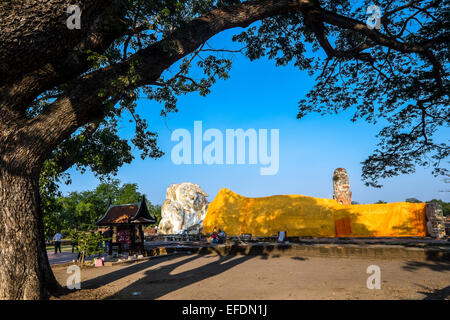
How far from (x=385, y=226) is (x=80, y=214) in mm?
41991

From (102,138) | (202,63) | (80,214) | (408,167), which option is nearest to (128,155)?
(102,138)

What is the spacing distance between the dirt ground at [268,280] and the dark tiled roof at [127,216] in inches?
127

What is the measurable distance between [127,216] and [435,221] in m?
16.9

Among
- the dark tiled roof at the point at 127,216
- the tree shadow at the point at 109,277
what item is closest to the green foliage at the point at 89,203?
the dark tiled roof at the point at 127,216

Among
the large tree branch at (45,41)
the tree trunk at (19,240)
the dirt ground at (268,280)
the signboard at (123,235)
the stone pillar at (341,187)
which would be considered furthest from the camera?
the stone pillar at (341,187)

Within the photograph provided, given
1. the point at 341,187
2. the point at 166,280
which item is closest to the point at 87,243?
the point at 166,280

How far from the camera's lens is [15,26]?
4.46m

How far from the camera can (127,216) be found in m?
13.6

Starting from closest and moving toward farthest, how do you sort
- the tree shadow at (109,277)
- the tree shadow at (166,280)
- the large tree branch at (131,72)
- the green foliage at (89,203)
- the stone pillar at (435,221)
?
the large tree branch at (131,72) → the tree shadow at (166,280) → the tree shadow at (109,277) → the stone pillar at (435,221) → the green foliage at (89,203)

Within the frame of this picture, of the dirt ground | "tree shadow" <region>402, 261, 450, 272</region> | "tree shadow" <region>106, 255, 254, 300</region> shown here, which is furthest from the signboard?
"tree shadow" <region>402, 261, 450, 272</region>

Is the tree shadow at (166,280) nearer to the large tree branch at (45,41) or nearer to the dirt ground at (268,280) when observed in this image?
the dirt ground at (268,280)

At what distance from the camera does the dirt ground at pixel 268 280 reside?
5738 mm

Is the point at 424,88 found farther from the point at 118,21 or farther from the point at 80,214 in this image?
the point at 80,214

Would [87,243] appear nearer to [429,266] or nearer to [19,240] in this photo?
[19,240]
